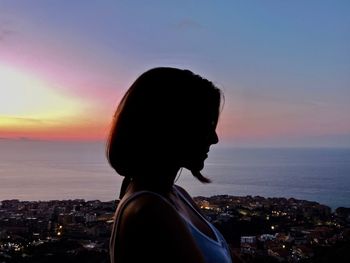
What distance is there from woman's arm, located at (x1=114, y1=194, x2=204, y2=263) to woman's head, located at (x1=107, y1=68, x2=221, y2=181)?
138mm

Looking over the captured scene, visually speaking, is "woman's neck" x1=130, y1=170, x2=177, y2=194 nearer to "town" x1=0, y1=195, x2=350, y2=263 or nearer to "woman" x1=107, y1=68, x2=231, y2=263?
"woman" x1=107, y1=68, x2=231, y2=263

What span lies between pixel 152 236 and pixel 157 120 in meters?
0.23

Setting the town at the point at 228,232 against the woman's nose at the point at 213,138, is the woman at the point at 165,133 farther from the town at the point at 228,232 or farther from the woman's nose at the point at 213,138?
the town at the point at 228,232

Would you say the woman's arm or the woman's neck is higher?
the woman's neck

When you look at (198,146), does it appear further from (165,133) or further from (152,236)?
(152,236)

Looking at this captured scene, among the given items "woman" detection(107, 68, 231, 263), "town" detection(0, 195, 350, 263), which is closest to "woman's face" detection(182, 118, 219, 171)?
"woman" detection(107, 68, 231, 263)

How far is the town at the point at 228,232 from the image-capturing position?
8742 millimetres

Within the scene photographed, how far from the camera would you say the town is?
874 cm

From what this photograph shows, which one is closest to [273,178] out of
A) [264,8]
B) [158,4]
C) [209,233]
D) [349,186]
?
[349,186]

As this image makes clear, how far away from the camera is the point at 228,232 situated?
9.49 meters

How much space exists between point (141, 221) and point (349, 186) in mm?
33568

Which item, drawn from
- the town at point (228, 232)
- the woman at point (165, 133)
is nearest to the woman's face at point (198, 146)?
the woman at point (165, 133)

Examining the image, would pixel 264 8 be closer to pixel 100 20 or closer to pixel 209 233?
pixel 100 20

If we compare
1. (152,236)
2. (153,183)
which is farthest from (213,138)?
(152,236)
